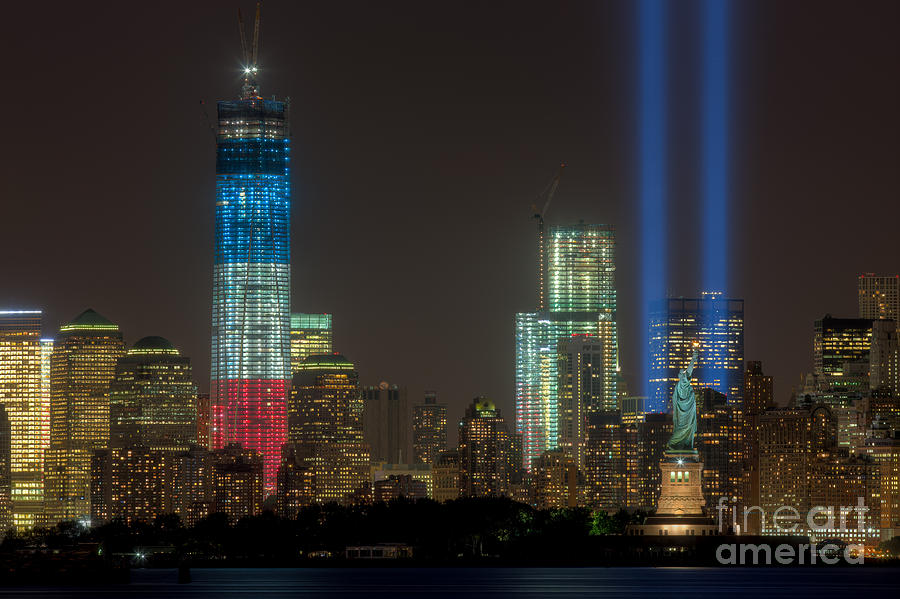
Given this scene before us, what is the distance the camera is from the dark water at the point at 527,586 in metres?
162

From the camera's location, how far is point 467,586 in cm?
17438

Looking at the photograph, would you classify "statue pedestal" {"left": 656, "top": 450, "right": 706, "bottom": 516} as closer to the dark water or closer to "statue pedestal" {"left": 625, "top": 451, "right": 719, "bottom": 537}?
"statue pedestal" {"left": 625, "top": 451, "right": 719, "bottom": 537}

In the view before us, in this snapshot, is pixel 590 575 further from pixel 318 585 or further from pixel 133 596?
pixel 133 596

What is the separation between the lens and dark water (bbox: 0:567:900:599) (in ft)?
530

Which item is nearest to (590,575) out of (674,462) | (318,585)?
(674,462)

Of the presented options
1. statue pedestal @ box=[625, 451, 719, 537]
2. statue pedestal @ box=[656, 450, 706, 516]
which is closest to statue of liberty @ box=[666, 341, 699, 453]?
statue pedestal @ box=[625, 451, 719, 537]

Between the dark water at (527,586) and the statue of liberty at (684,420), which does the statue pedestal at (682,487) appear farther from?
the dark water at (527,586)

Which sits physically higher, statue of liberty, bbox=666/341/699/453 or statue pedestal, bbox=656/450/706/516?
statue of liberty, bbox=666/341/699/453

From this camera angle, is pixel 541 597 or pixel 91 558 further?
pixel 91 558

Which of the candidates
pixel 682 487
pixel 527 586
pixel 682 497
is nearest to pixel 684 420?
pixel 682 487

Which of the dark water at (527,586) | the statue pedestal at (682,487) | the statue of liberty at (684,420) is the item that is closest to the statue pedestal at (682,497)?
the statue pedestal at (682,487)

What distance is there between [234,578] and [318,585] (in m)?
19.2

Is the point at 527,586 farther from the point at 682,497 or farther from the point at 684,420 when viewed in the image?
the point at 684,420

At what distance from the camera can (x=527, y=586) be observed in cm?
17312
